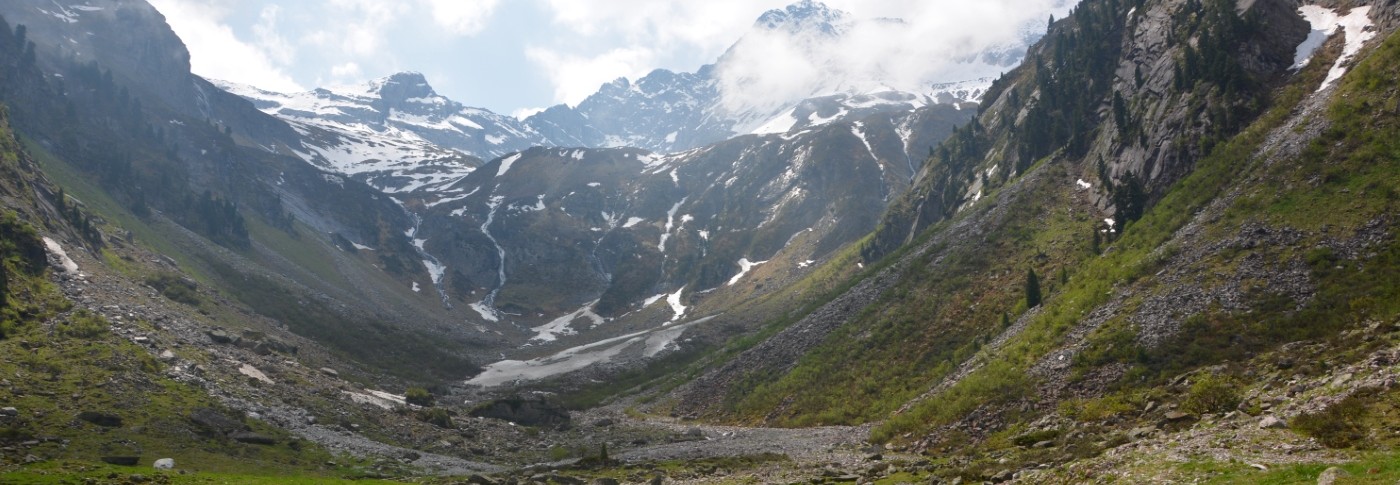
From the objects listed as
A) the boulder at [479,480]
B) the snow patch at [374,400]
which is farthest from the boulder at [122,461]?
the snow patch at [374,400]

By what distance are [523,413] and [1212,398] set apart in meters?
69.9

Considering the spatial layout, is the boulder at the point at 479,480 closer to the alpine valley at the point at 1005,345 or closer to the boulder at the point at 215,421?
the alpine valley at the point at 1005,345

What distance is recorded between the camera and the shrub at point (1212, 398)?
117 ft

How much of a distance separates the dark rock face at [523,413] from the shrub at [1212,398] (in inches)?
2549

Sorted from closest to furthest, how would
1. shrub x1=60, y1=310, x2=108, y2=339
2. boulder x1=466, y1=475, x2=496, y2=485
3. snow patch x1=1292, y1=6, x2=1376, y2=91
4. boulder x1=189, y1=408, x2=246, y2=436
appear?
boulder x1=466, y1=475, x2=496, y2=485, boulder x1=189, y1=408, x2=246, y2=436, shrub x1=60, y1=310, x2=108, y2=339, snow patch x1=1292, y1=6, x2=1376, y2=91

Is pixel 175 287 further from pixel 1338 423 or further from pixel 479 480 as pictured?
pixel 1338 423

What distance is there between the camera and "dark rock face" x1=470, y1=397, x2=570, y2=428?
285 feet

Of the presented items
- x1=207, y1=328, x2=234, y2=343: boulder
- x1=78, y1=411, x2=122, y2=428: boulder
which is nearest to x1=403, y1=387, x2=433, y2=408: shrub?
x1=207, y1=328, x2=234, y2=343: boulder

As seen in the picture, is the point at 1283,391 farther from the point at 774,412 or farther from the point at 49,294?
the point at 49,294

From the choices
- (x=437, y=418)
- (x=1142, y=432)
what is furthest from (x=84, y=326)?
(x=1142, y=432)

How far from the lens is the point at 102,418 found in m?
49.3

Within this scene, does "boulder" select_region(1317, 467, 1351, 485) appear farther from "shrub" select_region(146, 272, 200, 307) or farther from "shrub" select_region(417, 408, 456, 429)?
"shrub" select_region(146, 272, 200, 307)

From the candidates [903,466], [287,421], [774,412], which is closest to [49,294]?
[287,421]

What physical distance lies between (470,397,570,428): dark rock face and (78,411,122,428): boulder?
3987 cm
